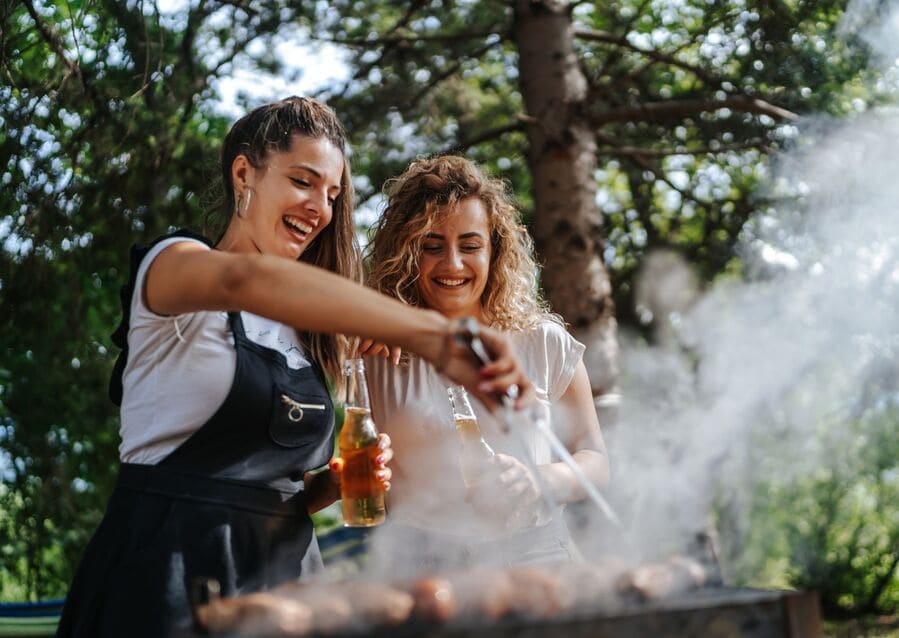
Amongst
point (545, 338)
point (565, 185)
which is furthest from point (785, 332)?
point (545, 338)

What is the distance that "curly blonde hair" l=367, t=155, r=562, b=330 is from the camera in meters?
2.90

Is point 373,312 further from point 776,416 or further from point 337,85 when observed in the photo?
point 776,416

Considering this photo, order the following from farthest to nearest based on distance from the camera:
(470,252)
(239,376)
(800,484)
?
(800,484) → (470,252) → (239,376)

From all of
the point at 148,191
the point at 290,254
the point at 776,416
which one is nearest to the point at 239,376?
the point at 290,254

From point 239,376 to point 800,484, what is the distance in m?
10.5

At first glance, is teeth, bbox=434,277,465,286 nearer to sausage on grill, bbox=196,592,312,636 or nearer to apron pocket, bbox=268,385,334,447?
apron pocket, bbox=268,385,334,447

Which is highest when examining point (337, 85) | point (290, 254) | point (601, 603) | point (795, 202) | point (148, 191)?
point (337, 85)

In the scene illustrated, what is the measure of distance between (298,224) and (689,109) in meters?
3.32

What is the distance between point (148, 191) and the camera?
17.2ft

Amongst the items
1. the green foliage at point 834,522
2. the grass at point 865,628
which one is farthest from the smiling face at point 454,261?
the grass at point 865,628

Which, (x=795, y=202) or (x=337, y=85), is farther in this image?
(x=337, y=85)

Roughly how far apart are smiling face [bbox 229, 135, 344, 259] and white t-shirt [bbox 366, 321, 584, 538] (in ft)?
1.85

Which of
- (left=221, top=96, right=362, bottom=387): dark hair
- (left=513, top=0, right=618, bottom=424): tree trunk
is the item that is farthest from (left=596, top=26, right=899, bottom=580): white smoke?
(left=221, top=96, right=362, bottom=387): dark hair

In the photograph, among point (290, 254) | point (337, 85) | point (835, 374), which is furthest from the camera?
point (835, 374)
